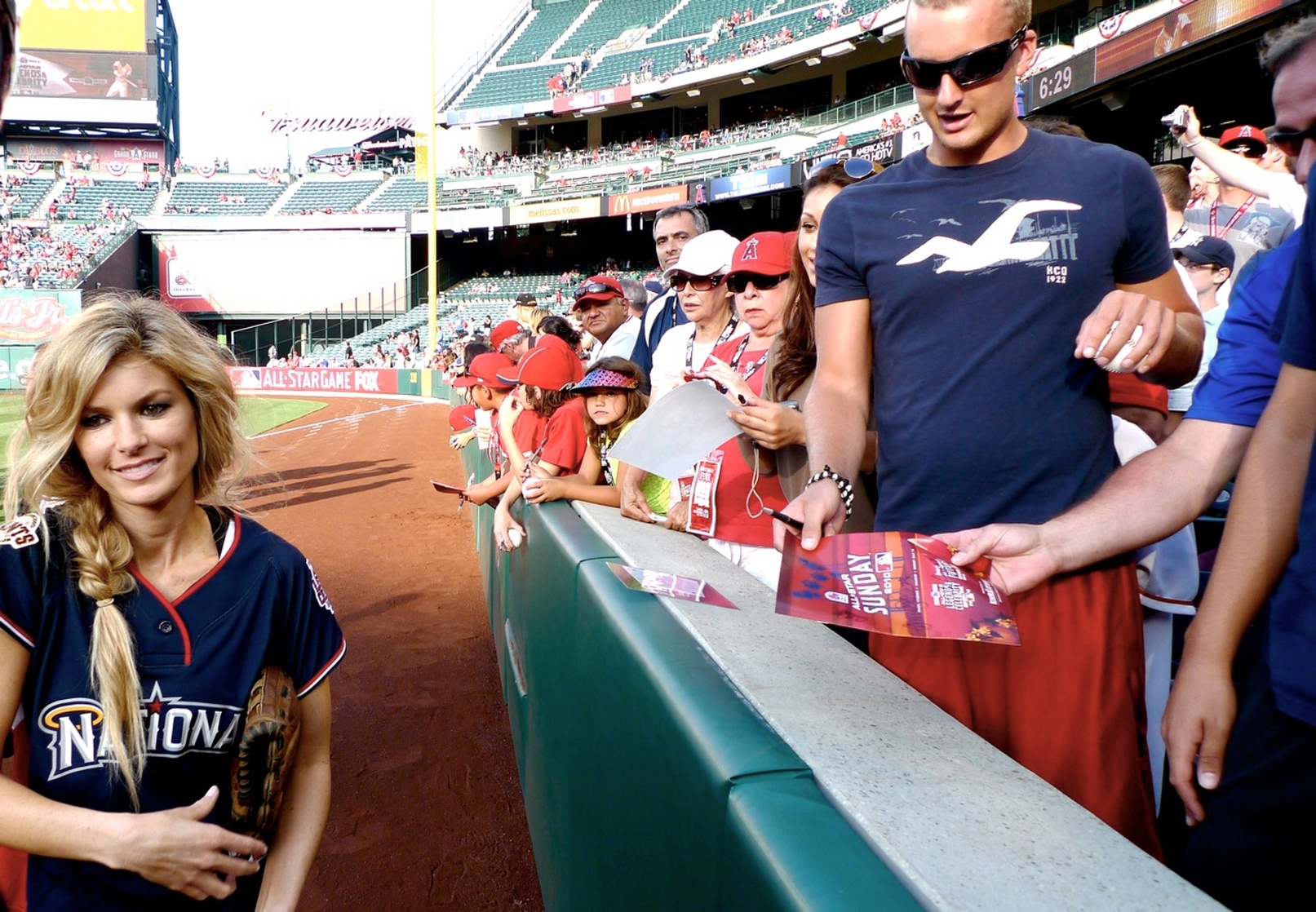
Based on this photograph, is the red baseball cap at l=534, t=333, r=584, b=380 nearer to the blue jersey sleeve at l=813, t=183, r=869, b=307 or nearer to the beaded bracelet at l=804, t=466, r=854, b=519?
the blue jersey sleeve at l=813, t=183, r=869, b=307

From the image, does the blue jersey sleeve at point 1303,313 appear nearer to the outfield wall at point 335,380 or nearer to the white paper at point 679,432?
the white paper at point 679,432

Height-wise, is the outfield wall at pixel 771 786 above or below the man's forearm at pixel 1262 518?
below

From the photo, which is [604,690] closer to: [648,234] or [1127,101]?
[1127,101]

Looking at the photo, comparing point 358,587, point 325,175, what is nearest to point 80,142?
point 325,175

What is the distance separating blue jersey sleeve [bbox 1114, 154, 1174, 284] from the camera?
167 cm

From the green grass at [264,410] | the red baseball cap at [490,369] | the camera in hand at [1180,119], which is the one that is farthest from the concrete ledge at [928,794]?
the green grass at [264,410]

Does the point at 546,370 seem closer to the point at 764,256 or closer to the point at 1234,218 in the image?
the point at 764,256

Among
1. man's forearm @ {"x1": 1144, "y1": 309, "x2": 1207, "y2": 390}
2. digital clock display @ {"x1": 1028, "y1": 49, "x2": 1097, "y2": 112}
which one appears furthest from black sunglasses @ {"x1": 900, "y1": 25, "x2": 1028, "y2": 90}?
digital clock display @ {"x1": 1028, "y1": 49, "x2": 1097, "y2": 112}

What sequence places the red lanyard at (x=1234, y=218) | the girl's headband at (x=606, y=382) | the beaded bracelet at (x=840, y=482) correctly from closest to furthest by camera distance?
the beaded bracelet at (x=840, y=482), the girl's headband at (x=606, y=382), the red lanyard at (x=1234, y=218)

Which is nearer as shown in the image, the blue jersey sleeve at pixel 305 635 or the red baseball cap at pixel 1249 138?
the blue jersey sleeve at pixel 305 635

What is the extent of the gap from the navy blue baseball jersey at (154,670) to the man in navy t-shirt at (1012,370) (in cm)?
107

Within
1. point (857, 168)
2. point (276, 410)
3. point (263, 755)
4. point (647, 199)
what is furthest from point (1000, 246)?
point (647, 199)

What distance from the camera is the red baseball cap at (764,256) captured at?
311 centimetres

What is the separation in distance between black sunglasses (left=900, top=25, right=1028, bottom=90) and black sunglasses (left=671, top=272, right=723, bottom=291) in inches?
82.6
